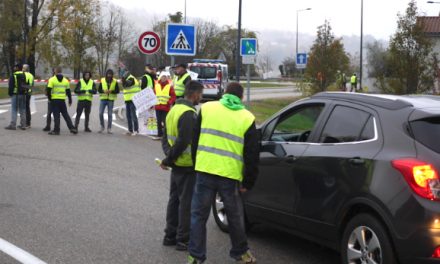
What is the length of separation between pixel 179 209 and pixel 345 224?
5.80ft

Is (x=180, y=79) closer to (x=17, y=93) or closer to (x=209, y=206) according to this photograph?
(x=17, y=93)

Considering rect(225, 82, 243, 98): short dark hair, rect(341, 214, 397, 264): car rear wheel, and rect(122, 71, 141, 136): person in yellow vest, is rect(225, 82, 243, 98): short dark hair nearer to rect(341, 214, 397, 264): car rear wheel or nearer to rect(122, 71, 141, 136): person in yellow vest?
rect(341, 214, 397, 264): car rear wheel

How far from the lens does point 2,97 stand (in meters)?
33.6

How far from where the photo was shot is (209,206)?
5.59 m

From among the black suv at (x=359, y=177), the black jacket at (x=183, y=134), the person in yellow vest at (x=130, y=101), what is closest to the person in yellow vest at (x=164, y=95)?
the person in yellow vest at (x=130, y=101)

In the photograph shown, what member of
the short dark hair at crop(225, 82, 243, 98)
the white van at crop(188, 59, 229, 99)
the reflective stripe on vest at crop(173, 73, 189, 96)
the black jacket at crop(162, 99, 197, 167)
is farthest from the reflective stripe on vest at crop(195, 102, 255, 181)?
the white van at crop(188, 59, 229, 99)

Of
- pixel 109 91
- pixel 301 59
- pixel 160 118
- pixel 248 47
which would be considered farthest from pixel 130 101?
pixel 301 59

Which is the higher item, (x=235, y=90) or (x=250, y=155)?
(x=235, y=90)

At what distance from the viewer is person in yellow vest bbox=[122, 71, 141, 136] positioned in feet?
54.5

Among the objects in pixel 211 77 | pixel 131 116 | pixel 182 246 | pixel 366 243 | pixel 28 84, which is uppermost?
pixel 211 77

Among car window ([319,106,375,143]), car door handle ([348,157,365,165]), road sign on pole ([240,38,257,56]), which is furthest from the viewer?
road sign on pole ([240,38,257,56])

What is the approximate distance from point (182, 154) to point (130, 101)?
1096 cm

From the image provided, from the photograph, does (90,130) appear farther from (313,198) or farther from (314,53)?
(314,53)

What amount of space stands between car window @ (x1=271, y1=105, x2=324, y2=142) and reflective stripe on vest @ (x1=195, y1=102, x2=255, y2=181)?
0.77 m
